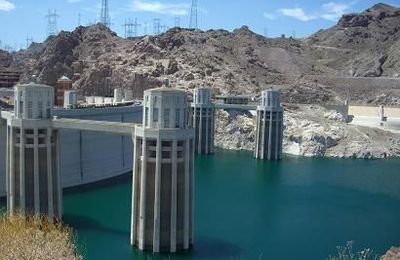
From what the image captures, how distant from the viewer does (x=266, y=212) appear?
48.5 meters

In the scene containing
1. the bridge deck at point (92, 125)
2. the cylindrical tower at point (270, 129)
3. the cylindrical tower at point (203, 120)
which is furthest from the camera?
the cylindrical tower at point (203, 120)

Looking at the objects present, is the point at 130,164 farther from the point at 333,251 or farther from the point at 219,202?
the point at 333,251

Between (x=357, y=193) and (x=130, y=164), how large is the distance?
2385cm

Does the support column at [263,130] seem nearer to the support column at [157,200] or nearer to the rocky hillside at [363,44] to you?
the support column at [157,200]

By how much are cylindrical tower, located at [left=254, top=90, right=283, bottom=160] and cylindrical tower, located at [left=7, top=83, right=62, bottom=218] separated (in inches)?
1683

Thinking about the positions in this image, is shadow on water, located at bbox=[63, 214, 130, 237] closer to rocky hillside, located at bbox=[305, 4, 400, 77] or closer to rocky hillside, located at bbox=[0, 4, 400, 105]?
rocky hillside, located at bbox=[0, 4, 400, 105]

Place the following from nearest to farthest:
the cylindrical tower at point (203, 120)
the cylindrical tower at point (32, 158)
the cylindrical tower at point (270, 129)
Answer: the cylindrical tower at point (32, 158)
the cylindrical tower at point (270, 129)
the cylindrical tower at point (203, 120)

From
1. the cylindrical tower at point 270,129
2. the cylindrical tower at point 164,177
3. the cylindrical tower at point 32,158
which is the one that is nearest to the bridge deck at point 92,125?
the cylindrical tower at point 32,158

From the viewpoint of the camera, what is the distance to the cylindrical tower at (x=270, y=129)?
263 feet

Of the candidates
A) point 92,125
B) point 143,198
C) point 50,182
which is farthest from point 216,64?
point 143,198

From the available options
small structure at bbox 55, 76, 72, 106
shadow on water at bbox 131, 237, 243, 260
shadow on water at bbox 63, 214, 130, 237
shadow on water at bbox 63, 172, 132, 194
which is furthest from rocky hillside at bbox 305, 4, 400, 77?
A: shadow on water at bbox 131, 237, 243, 260

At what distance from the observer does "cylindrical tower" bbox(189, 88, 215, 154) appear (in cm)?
8431

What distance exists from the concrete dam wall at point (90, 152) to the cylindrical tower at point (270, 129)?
2405cm

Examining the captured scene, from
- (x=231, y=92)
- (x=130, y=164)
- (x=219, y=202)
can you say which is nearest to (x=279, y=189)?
(x=219, y=202)
